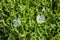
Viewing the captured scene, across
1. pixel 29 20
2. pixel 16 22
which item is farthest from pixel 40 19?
pixel 16 22

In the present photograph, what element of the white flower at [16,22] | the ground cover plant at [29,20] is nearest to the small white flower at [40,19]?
the ground cover plant at [29,20]

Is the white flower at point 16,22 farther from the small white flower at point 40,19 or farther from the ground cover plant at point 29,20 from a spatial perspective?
the small white flower at point 40,19

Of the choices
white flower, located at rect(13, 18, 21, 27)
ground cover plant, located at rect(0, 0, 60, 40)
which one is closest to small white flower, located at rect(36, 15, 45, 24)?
ground cover plant, located at rect(0, 0, 60, 40)

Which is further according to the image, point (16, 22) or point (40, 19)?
point (40, 19)

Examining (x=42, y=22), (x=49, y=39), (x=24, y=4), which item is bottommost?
(x=49, y=39)

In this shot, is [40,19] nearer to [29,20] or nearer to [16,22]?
[29,20]

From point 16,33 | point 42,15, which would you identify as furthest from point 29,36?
point 42,15

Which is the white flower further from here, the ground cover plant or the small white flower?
the small white flower

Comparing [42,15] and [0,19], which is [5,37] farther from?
[42,15]
